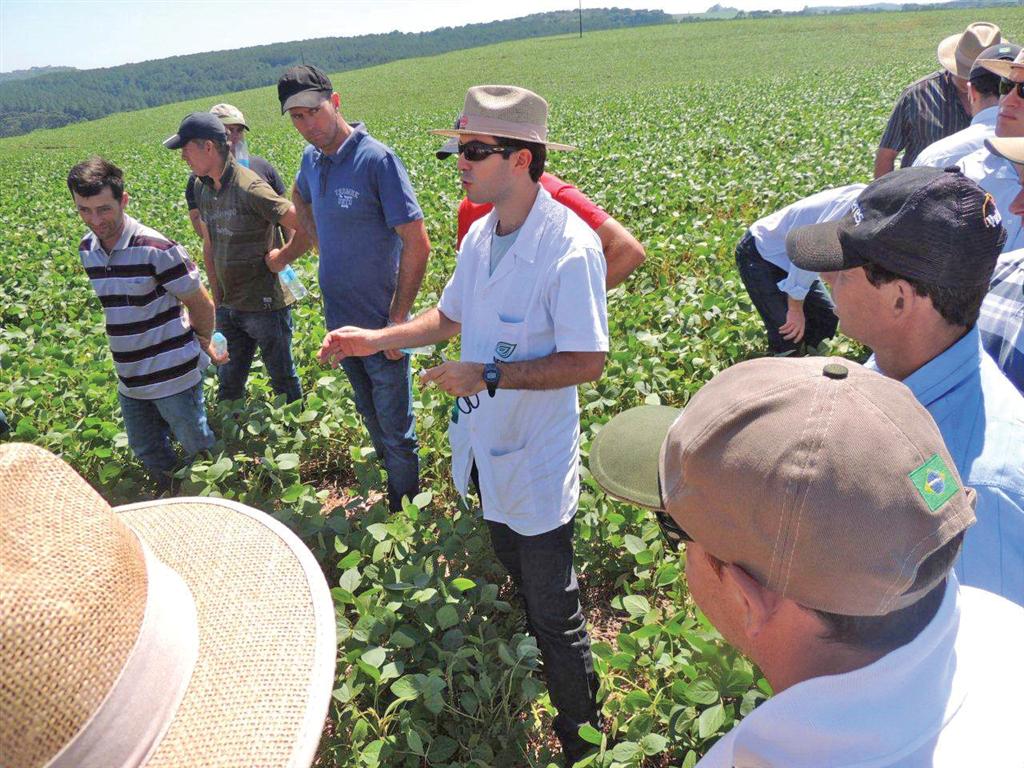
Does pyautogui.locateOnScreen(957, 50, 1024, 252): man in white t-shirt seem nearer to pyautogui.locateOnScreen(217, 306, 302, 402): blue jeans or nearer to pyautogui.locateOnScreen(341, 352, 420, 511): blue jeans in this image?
pyautogui.locateOnScreen(341, 352, 420, 511): blue jeans

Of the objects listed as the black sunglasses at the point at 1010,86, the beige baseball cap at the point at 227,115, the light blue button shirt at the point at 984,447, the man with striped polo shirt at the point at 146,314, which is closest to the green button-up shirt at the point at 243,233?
the man with striped polo shirt at the point at 146,314

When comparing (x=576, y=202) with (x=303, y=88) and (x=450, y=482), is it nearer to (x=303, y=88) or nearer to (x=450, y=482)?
(x=303, y=88)

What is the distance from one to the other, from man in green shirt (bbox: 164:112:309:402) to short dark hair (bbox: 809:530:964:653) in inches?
130

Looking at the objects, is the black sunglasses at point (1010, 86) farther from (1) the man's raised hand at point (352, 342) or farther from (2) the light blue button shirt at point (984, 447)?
(1) the man's raised hand at point (352, 342)

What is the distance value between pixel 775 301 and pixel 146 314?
3.34m

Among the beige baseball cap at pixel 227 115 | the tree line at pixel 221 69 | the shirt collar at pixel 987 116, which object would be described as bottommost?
the shirt collar at pixel 987 116

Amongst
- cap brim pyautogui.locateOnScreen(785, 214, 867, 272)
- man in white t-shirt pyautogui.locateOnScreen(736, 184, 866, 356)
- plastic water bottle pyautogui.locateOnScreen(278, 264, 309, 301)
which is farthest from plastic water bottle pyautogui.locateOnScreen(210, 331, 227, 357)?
man in white t-shirt pyautogui.locateOnScreen(736, 184, 866, 356)

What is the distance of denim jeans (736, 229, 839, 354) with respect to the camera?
13.4 ft

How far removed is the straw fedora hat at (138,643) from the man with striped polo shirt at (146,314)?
2155 millimetres

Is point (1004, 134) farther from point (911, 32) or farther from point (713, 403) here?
point (911, 32)

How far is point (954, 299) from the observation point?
140cm

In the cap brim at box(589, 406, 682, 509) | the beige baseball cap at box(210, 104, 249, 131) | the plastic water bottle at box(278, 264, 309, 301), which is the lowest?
the plastic water bottle at box(278, 264, 309, 301)

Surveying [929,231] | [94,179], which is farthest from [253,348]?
[929,231]

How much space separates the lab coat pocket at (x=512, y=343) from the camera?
211 cm
